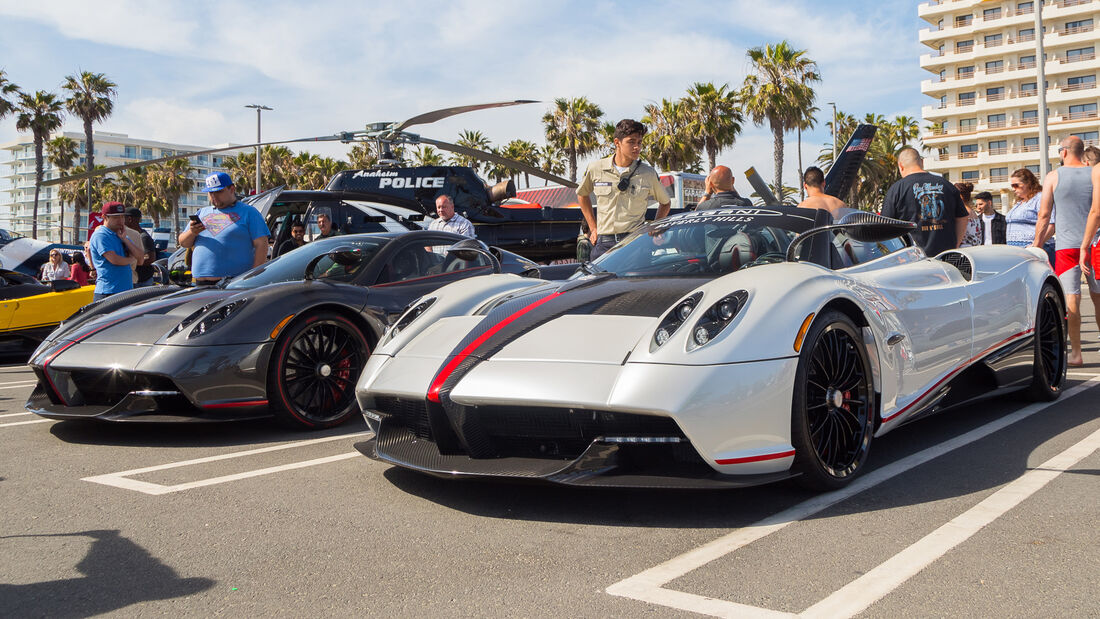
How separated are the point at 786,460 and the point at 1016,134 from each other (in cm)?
7611

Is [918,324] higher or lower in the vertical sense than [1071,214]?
lower

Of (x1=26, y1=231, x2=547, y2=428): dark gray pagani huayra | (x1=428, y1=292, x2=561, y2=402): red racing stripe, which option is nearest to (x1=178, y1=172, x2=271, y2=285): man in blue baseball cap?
(x1=26, y1=231, x2=547, y2=428): dark gray pagani huayra

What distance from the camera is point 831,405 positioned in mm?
3248

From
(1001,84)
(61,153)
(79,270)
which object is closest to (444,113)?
(79,270)

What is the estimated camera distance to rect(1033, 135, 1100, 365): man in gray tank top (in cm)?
625

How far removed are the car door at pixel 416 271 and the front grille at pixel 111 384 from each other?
4.24ft

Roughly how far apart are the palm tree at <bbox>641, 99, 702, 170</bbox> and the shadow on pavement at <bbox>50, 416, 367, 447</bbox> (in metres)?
35.7

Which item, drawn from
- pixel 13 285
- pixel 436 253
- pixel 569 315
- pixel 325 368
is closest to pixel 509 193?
pixel 13 285

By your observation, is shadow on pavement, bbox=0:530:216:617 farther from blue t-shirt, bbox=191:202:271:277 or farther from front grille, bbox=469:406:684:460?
blue t-shirt, bbox=191:202:271:277

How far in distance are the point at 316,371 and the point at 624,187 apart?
2.42 m

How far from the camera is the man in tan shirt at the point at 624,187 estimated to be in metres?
6.04

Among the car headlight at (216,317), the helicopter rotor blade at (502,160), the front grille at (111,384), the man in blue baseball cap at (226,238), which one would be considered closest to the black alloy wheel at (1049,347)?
the car headlight at (216,317)

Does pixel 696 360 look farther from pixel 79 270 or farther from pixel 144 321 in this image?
pixel 79 270

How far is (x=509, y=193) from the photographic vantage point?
15.4 m
